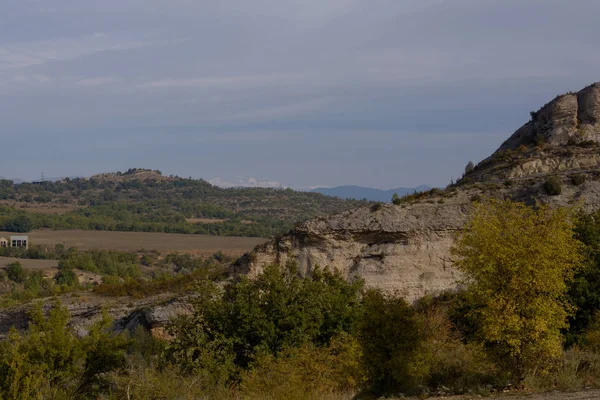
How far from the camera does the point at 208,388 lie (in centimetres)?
1483

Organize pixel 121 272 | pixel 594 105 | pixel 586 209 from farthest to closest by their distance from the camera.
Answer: pixel 121 272 < pixel 594 105 < pixel 586 209

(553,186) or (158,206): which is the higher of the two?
(158,206)

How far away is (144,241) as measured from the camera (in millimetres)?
104625

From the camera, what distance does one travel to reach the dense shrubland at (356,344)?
1361 cm

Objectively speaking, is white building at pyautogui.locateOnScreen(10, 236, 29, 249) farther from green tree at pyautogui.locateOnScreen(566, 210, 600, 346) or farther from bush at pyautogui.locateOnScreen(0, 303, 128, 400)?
green tree at pyautogui.locateOnScreen(566, 210, 600, 346)

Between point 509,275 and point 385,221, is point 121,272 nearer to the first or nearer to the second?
point 385,221

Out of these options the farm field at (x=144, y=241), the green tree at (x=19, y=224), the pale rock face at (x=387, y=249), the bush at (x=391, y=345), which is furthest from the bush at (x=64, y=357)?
the green tree at (x=19, y=224)

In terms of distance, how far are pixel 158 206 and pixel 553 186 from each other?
462 feet

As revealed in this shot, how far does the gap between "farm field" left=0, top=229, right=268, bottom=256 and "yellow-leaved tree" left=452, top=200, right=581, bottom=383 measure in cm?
7759

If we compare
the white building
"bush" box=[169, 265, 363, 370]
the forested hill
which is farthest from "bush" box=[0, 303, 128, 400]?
the forested hill

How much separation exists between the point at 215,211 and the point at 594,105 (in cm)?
11945

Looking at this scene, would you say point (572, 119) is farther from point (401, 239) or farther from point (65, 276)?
point (65, 276)

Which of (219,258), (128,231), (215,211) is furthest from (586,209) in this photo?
(215,211)

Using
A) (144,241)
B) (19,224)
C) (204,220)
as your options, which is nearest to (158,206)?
(204,220)
